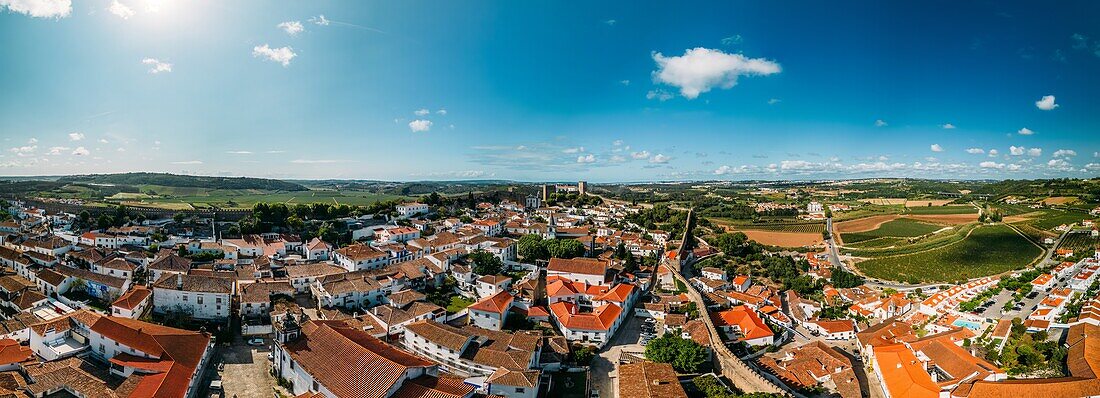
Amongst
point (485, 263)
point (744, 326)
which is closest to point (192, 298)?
point (485, 263)

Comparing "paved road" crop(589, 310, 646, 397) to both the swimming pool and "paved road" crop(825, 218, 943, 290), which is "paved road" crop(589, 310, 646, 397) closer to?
the swimming pool

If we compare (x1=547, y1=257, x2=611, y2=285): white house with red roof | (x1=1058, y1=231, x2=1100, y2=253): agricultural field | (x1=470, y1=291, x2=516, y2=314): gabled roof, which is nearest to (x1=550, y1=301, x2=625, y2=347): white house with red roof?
(x1=470, y1=291, x2=516, y2=314): gabled roof

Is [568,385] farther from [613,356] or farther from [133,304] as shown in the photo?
[133,304]

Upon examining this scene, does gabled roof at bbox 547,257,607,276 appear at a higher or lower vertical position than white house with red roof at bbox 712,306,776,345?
higher

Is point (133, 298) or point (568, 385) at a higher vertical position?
point (133, 298)

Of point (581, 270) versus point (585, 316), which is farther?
point (581, 270)

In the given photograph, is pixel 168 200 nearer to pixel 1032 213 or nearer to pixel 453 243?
pixel 453 243
